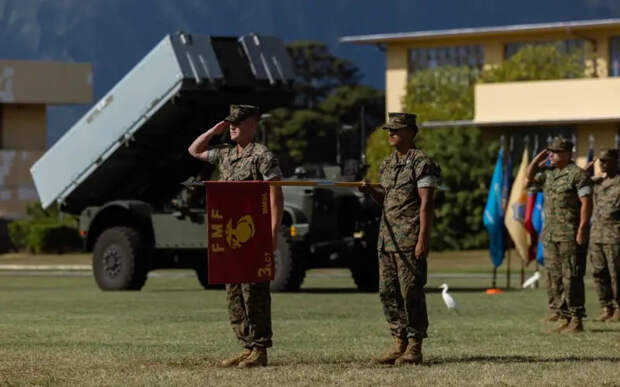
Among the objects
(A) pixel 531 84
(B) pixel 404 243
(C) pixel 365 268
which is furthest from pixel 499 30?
(B) pixel 404 243

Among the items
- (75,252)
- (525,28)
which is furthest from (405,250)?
(525,28)

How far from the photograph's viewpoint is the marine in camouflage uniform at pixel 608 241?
61.1 ft

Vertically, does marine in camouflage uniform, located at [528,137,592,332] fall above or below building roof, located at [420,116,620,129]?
below

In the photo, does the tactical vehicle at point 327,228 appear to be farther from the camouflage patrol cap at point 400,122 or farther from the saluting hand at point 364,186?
the camouflage patrol cap at point 400,122

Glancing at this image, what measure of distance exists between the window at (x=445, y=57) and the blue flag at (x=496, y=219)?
40563 mm

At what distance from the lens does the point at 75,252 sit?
5362 cm

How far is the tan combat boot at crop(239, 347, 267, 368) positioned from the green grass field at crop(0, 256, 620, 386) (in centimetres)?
11

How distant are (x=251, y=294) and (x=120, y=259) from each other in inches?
571

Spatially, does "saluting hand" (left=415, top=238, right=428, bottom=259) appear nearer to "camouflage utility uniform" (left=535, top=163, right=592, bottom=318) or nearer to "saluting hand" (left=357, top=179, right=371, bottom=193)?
"saluting hand" (left=357, top=179, right=371, bottom=193)

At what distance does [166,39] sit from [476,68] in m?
46.1

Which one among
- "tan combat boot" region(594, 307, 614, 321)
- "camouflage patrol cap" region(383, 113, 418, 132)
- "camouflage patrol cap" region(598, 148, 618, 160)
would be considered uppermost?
"camouflage patrol cap" region(383, 113, 418, 132)

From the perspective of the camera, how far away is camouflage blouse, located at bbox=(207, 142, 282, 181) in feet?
40.2

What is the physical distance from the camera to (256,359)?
12.2m

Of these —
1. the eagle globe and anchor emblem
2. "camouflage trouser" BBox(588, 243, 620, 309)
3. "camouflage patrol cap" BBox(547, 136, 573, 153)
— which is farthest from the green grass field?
"camouflage patrol cap" BBox(547, 136, 573, 153)
